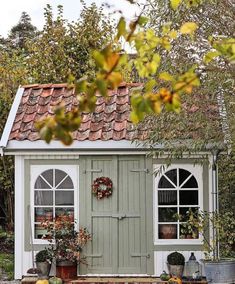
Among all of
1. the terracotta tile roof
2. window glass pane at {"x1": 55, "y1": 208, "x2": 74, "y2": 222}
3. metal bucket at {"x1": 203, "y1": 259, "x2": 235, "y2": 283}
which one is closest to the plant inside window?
the terracotta tile roof

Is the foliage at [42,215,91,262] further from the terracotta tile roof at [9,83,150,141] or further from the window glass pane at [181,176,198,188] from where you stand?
the window glass pane at [181,176,198,188]

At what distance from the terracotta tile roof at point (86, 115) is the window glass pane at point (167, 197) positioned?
1.04 meters

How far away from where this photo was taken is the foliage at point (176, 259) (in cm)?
1073

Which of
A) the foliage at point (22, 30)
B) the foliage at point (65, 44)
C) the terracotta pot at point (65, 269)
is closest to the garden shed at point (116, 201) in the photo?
the terracotta pot at point (65, 269)

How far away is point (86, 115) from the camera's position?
11.6 m

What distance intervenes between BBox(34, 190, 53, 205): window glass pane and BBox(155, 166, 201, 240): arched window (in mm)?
1678

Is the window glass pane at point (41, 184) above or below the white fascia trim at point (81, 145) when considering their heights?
below

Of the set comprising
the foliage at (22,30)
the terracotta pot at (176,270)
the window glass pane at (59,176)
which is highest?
the foliage at (22,30)

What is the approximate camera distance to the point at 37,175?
11.1m

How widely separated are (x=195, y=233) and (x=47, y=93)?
3.54 meters

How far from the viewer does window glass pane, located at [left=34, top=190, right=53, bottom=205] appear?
1114 centimetres

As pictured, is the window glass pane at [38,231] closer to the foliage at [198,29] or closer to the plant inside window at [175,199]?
the plant inside window at [175,199]

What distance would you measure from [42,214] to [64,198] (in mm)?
438

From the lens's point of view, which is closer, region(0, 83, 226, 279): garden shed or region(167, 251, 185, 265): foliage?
region(167, 251, 185, 265): foliage
